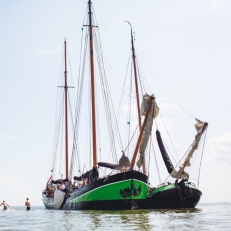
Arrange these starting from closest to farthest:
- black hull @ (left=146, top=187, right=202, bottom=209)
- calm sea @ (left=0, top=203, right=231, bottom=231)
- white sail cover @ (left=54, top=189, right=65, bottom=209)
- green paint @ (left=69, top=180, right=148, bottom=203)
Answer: calm sea @ (left=0, top=203, right=231, bottom=231)
green paint @ (left=69, top=180, right=148, bottom=203)
black hull @ (left=146, top=187, right=202, bottom=209)
white sail cover @ (left=54, top=189, right=65, bottom=209)

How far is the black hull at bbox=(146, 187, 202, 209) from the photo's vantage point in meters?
36.0

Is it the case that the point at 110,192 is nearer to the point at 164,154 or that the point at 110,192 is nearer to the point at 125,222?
the point at 125,222

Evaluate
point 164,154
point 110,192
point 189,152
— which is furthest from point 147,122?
point 110,192

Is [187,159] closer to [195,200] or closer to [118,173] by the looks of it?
[195,200]

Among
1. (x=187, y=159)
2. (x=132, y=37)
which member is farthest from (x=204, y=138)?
(x=132, y=37)

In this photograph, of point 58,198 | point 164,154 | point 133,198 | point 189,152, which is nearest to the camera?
point 133,198

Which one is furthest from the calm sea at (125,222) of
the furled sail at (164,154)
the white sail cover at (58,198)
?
the white sail cover at (58,198)

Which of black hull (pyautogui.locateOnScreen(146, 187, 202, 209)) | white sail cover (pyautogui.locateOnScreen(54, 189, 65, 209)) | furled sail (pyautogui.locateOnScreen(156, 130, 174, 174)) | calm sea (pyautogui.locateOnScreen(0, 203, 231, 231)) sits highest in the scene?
furled sail (pyautogui.locateOnScreen(156, 130, 174, 174))

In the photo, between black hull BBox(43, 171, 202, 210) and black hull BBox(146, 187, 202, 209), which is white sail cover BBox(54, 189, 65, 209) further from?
black hull BBox(146, 187, 202, 209)

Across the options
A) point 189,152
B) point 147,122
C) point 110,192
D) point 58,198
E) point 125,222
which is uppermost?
point 147,122

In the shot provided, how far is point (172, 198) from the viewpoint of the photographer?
3628 centimetres

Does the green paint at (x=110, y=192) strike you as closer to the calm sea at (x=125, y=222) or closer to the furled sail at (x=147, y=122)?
the furled sail at (x=147, y=122)

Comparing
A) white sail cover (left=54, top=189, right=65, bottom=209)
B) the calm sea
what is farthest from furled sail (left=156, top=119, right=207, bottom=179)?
the calm sea

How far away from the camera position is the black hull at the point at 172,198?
3603 centimetres
